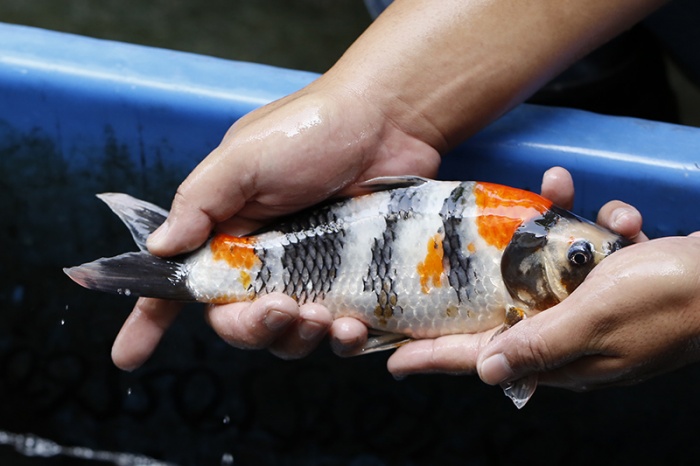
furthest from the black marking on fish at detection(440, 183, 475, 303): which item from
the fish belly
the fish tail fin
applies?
Result: the fish tail fin

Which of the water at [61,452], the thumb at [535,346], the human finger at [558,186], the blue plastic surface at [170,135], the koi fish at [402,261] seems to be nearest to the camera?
the thumb at [535,346]

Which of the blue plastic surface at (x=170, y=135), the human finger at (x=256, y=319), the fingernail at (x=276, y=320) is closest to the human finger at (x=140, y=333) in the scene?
the human finger at (x=256, y=319)

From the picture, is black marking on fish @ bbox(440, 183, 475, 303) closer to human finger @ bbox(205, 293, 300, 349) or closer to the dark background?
human finger @ bbox(205, 293, 300, 349)

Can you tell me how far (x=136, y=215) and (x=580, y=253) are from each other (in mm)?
643

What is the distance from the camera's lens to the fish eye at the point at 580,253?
1.20 meters

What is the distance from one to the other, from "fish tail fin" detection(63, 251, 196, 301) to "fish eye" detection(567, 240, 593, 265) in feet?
1.74

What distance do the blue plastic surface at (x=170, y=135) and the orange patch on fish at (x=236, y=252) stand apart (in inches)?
13.4

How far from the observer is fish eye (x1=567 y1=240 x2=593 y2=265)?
120cm

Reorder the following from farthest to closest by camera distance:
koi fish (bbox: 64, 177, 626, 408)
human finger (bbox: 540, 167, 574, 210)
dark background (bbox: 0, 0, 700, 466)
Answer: dark background (bbox: 0, 0, 700, 466), human finger (bbox: 540, 167, 574, 210), koi fish (bbox: 64, 177, 626, 408)

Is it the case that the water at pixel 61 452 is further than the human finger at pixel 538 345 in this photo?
→ Yes

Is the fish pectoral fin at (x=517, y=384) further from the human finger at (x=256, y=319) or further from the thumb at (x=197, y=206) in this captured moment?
the thumb at (x=197, y=206)

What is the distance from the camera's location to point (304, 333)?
1.27m

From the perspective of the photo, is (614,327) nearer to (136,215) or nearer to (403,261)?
(403,261)

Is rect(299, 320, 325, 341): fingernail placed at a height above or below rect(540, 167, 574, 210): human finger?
below
